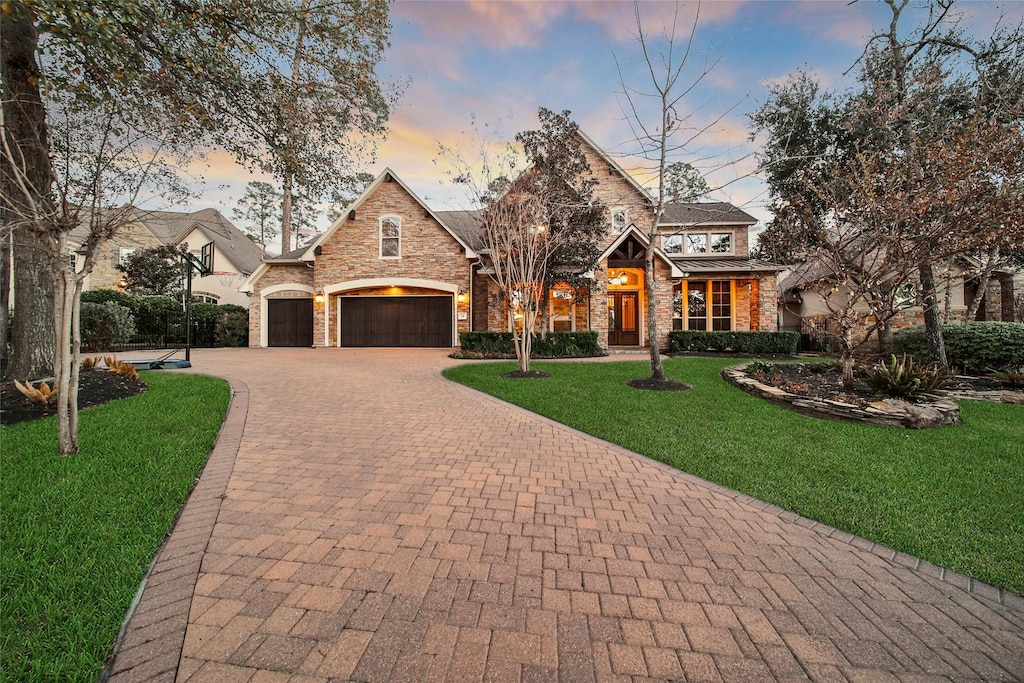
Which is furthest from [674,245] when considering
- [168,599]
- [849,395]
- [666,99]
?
[168,599]

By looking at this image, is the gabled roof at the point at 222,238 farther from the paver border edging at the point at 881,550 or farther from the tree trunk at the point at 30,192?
the paver border edging at the point at 881,550

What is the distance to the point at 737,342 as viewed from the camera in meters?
13.9

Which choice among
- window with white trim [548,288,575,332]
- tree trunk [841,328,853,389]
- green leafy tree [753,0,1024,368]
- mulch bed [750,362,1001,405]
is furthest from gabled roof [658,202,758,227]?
tree trunk [841,328,853,389]

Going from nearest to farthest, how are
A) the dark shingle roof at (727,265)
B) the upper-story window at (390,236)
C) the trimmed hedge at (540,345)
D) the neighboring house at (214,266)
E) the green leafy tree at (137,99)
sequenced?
1. the green leafy tree at (137,99)
2. the trimmed hedge at (540,345)
3. the dark shingle roof at (727,265)
4. the upper-story window at (390,236)
5. the neighboring house at (214,266)

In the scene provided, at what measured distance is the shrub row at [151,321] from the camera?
47.0 ft

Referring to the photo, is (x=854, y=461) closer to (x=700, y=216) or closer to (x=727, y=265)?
(x=727, y=265)

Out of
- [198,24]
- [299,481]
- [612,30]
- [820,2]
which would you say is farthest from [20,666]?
[820,2]

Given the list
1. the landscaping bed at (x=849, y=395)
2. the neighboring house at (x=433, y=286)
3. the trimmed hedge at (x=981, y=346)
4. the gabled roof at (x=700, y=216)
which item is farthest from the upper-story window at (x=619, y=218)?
the trimmed hedge at (x=981, y=346)

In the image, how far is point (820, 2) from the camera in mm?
8383

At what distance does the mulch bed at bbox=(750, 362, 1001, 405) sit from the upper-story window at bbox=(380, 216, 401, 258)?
13.8 m

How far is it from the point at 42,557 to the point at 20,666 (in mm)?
990

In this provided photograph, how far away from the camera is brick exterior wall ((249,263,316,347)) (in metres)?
17.3

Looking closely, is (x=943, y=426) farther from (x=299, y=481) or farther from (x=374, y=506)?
(x=299, y=481)

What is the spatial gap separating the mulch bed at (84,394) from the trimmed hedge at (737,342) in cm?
1480
